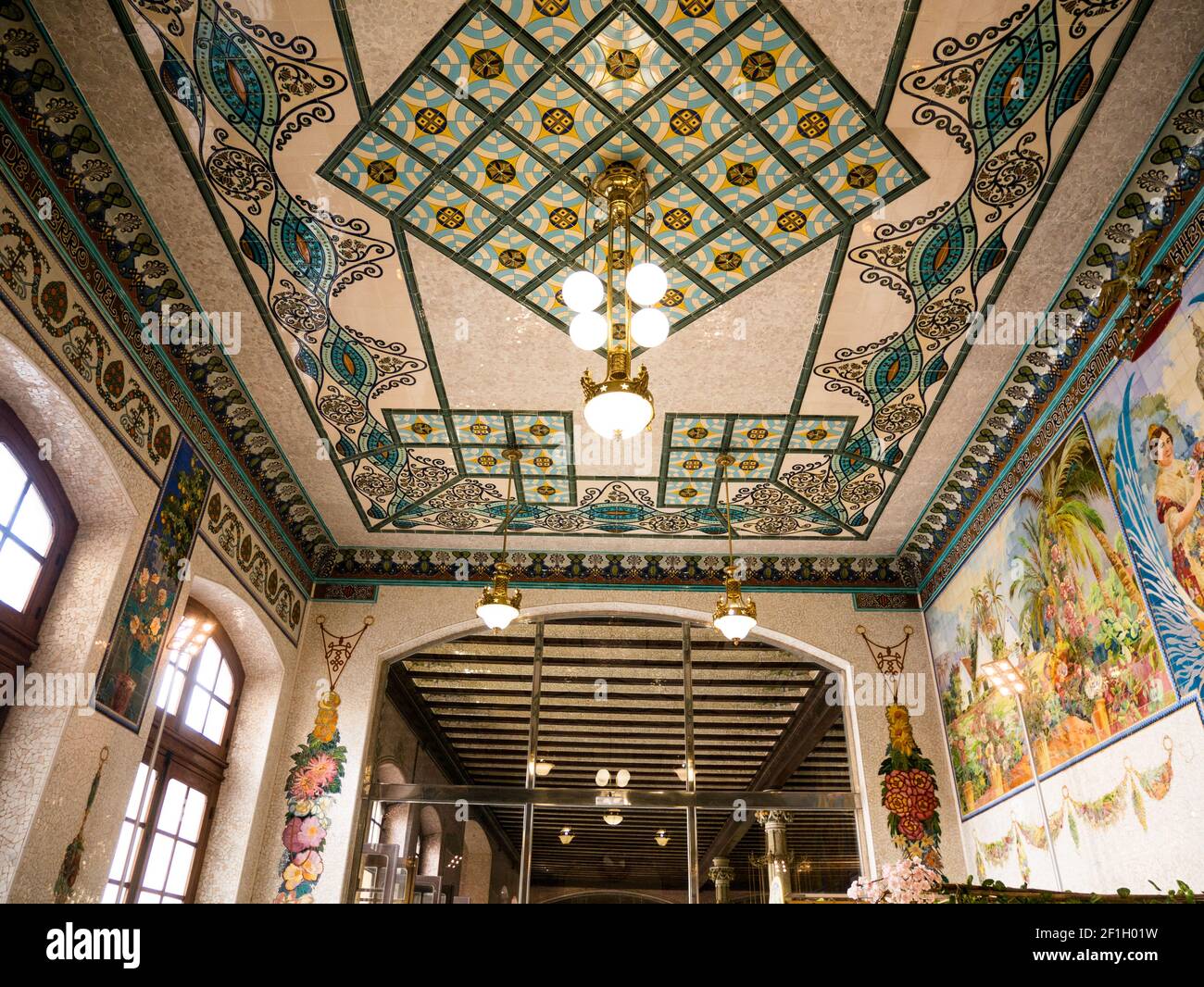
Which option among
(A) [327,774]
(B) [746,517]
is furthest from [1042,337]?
(A) [327,774]

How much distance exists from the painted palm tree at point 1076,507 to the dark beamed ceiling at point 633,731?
3360 millimetres

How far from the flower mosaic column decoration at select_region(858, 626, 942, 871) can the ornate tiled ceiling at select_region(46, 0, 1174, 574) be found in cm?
279

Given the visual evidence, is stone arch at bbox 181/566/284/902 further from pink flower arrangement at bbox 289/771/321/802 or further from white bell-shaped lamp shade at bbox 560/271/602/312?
white bell-shaped lamp shade at bbox 560/271/602/312

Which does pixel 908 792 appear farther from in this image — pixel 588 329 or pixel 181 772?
pixel 181 772

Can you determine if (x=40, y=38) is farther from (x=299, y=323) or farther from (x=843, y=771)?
(x=843, y=771)

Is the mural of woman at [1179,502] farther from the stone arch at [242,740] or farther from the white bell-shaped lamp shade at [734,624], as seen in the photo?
the stone arch at [242,740]

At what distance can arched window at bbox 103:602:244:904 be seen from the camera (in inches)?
231

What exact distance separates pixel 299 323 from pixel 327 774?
4.42 metres

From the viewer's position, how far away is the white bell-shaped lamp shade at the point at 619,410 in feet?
12.6

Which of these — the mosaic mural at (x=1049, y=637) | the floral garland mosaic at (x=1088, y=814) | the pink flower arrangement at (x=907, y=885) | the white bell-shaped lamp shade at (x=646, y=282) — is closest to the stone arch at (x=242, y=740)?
the white bell-shaped lamp shade at (x=646, y=282)

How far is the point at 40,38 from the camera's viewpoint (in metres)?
4.07

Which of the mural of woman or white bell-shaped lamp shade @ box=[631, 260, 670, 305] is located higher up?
white bell-shaped lamp shade @ box=[631, 260, 670, 305]

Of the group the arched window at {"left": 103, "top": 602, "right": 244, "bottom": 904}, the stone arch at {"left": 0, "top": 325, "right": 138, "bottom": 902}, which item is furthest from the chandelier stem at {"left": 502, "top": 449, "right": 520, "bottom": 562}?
the stone arch at {"left": 0, "top": 325, "right": 138, "bottom": 902}

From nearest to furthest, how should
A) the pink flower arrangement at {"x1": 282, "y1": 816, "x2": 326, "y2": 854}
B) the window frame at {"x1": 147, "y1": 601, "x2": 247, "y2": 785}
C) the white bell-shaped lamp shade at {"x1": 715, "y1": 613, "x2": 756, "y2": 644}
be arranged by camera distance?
the white bell-shaped lamp shade at {"x1": 715, "y1": 613, "x2": 756, "y2": 644}, the window frame at {"x1": 147, "y1": 601, "x2": 247, "y2": 785}, the pink flower arrangement at {"x1": 282, "y1": 816, "x2": 326, "y2": 854}
